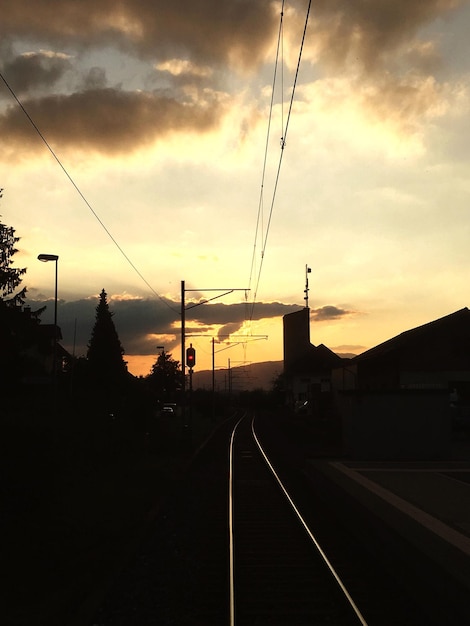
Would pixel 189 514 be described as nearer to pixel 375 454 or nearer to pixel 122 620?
pixel 122 620

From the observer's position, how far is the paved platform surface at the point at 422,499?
9875 millimetres

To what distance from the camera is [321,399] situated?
2852 inches

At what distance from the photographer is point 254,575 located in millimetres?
10625

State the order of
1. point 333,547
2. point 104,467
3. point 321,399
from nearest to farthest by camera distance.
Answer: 1. point 333,547
2. point 104,467
3. point 321,399

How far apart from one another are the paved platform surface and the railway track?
0.69m

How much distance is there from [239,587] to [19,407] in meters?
9.85

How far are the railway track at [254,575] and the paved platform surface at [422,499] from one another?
0.69 meters

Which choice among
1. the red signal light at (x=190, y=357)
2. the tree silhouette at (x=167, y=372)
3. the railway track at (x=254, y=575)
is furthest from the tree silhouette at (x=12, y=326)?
the tree silhouette at (x=167, y=372)

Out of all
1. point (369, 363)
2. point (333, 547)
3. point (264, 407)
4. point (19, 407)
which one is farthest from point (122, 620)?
point (264, 407)

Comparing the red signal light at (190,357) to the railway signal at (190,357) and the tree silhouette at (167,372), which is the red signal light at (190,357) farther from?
the tree silhouette at (167,372)

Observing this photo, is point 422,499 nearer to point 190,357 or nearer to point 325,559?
point 325,559

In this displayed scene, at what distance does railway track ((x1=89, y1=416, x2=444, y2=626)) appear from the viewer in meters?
8.55

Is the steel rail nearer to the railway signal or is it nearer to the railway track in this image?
the railway track

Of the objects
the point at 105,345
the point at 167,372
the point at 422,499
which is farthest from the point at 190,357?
the point at 167,372
